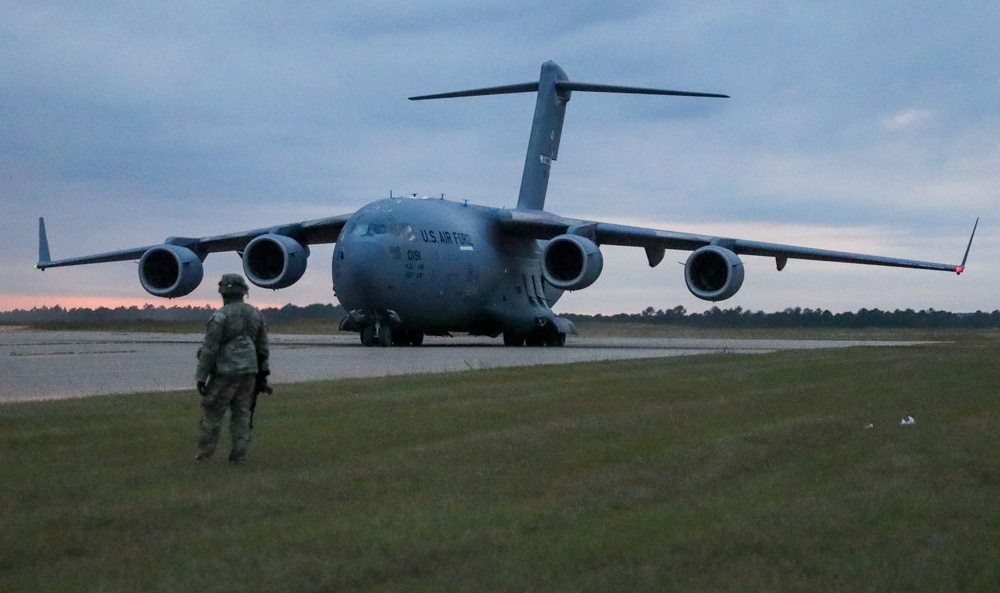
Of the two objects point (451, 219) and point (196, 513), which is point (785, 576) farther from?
point (451, 219)

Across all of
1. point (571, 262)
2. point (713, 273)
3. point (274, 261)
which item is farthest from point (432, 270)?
point (713, 273)

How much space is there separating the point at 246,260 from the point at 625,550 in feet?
88.4

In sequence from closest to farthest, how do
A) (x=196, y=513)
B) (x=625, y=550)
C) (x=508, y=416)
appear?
(x=625, y=550), (x=196, y=513), (x=508, y=416)

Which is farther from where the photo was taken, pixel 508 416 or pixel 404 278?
pixel 404 278

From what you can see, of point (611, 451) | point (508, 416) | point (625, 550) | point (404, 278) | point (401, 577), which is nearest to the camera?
point (401, 577)

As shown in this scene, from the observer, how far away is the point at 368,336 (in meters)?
30.3

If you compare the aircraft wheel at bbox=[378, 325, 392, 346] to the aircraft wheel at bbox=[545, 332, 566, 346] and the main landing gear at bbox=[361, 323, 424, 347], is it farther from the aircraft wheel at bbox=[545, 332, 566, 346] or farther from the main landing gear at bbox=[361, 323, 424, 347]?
the aircraft wheel at bbox=[545, 332, 566, 346]

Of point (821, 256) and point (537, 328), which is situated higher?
point (821, 256)

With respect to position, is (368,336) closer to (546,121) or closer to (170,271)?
(170,271)

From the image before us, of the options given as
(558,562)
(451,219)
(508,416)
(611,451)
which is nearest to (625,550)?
(558,562)

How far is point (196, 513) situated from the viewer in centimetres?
625

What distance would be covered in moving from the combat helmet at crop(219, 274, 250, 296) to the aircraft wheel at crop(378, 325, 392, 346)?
21525mm

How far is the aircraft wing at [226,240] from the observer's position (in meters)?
32.9

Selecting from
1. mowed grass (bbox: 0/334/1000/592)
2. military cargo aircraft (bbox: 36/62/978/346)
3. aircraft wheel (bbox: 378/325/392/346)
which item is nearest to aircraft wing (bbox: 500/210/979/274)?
military cargo aircraft (bbox: 36/62/978/346)
